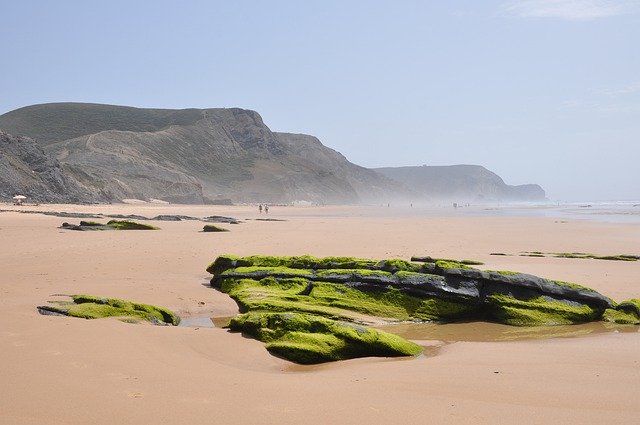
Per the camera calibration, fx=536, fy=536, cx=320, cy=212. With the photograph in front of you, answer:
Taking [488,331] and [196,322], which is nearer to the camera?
[488,331]

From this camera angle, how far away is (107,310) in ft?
26.6

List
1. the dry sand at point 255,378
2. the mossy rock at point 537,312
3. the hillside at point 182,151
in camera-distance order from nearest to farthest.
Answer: the dry sand at point 255,378
the mossy rock at point 537,312
the hillside at point 182,151

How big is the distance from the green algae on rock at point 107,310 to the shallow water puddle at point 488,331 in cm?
368

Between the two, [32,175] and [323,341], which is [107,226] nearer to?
[323,341]

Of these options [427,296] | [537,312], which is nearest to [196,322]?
[427,296]

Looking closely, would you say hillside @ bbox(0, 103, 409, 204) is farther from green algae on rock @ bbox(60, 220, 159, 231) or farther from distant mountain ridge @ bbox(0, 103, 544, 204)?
green algae on rock @ bbox(60, 220, 159, 231)

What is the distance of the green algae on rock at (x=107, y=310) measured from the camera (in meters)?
7.86

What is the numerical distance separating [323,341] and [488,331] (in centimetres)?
350

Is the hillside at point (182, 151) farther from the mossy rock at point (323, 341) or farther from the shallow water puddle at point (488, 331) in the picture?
the mossy rock at point (323, 341)

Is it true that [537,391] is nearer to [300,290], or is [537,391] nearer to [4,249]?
[300,290]

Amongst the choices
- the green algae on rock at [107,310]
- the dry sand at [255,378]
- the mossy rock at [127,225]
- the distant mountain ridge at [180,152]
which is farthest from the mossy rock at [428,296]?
the distant mountain ridge at [180,152]

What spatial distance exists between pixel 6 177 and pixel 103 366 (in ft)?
212

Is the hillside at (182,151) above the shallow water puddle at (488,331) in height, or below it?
above

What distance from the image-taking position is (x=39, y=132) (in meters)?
146
